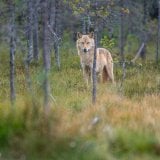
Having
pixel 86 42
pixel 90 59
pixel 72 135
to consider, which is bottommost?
pixel 72 135

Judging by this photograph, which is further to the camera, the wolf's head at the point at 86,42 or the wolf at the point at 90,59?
the wolf at the point at 90,59

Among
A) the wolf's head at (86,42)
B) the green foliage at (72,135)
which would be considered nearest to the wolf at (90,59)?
the wolf's head at (86,42)

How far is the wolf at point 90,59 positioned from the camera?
593 inches

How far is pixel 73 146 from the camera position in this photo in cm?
657

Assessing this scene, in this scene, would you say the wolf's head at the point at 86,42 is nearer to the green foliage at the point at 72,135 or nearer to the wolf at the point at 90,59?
the wolf at the point at 90,59

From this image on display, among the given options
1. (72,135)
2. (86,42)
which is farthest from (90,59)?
(72,135)

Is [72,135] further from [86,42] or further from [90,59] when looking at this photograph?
[90,59]

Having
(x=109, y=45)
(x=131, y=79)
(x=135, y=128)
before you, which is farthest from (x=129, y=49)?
(x=135, y=128)

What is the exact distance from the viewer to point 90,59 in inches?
603

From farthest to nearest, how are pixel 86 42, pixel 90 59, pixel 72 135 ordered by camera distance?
1. pixel 90 59
2. pixel 86 42
3. pixel 72 135

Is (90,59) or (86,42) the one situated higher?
(86,42)

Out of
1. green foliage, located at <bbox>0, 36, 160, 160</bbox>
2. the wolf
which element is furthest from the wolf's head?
green foliage, located at <bbox>0, 36, 160, 160</bbox>

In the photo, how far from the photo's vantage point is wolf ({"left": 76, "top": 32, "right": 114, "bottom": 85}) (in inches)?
593

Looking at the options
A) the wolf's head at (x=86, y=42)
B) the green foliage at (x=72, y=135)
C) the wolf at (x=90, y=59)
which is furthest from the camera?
the wolf at (x=90, y=59)
